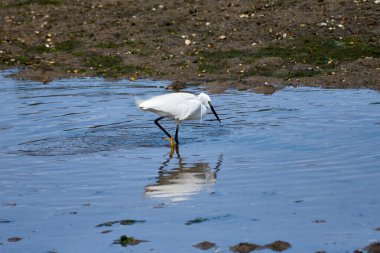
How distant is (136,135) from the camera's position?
499 inches

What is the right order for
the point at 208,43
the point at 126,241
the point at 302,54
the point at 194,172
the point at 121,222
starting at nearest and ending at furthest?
the point at 126,241 → the point at 121,222 → the point at 194,172 → the point at 302,54 → the point at 208,43

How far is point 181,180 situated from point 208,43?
Answer: 8.80 meters

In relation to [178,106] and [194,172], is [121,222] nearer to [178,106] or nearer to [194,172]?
[194,172]

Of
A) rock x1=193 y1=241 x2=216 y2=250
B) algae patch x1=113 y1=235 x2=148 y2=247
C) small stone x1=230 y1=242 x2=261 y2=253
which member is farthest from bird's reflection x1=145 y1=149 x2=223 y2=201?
small stone x1=230 y1=242 x2=261 y2=253

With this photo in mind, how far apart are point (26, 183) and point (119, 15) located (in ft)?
39.0

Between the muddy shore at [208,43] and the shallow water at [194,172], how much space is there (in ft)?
4.08

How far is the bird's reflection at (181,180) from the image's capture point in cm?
925

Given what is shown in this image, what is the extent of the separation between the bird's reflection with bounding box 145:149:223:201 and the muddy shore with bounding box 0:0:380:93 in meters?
4.89

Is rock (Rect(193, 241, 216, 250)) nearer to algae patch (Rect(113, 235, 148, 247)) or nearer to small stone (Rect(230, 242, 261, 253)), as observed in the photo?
small stone (Rect(230, 242, 261, 253))

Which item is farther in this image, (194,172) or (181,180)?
(194,172)

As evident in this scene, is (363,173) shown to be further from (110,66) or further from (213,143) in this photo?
(110,66)

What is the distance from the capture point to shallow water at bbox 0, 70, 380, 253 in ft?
25.2

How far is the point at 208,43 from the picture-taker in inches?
727

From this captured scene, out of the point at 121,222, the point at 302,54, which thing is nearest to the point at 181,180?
the point at 121,222
